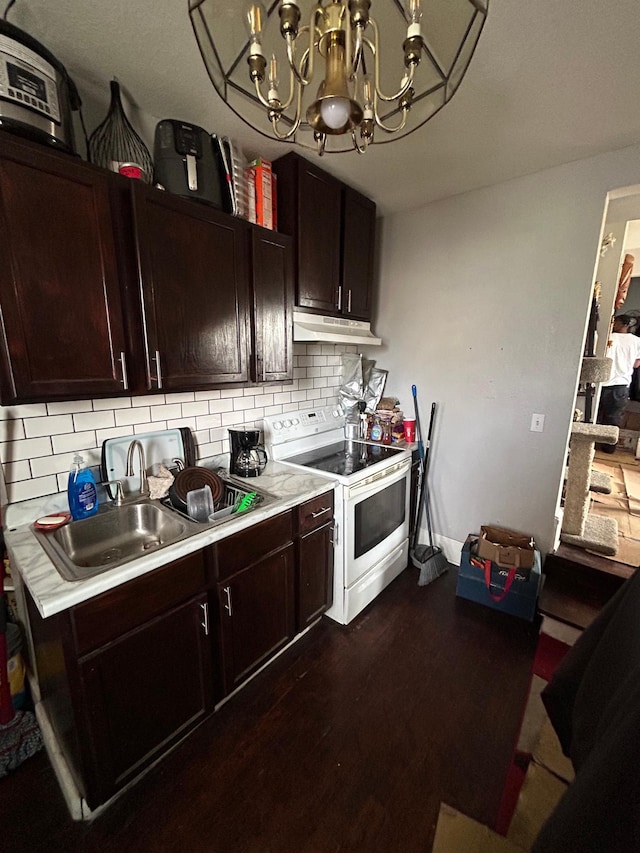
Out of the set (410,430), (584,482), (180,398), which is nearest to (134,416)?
→ (180,398)

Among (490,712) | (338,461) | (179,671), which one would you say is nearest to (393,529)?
(338,461)

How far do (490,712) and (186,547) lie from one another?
4.95ft

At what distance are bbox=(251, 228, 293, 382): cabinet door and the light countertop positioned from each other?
0.61 metres

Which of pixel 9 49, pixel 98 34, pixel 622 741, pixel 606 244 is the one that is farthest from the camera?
pixel 606 244

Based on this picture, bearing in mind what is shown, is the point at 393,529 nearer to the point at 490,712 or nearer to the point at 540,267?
the point at 490,712

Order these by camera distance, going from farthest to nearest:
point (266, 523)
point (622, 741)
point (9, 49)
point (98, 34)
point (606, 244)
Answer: point (606, 244)
point (266, 523)
point (98, 34)
point (9, 49)
point (622, 741)

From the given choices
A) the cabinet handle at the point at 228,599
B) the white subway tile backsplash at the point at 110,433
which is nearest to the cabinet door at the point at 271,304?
the white subway tile backsplash at the point at 110,433

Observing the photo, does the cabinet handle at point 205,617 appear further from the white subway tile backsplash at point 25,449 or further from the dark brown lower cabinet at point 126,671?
the white subway tile backsplash at point 25,449

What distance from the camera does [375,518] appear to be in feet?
6.77

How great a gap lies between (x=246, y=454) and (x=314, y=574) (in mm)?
723

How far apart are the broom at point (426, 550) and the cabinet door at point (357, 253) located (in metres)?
0.76

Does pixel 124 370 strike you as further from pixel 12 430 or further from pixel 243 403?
pixel 243 403

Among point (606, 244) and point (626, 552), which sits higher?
point (606, 244)

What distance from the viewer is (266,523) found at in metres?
1.49
